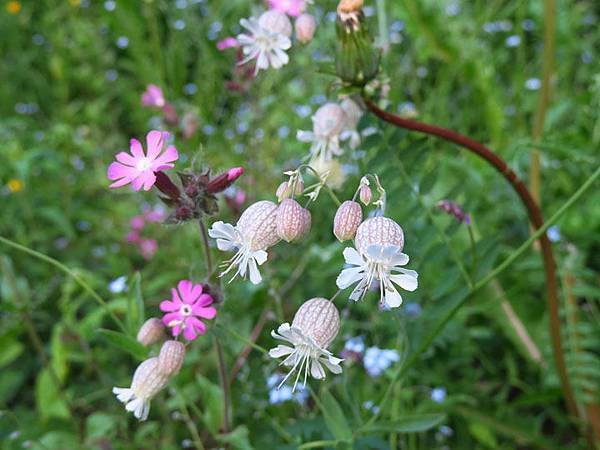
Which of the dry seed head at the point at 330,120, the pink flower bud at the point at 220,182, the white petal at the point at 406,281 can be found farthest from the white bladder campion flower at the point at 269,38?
the white petal at the point at 406,281

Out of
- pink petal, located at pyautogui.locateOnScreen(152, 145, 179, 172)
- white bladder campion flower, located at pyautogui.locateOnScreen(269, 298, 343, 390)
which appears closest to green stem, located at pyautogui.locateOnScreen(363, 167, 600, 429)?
white bladder campion flower, located at pyautogui.locateOnScreen(269, 298, 343, 390)

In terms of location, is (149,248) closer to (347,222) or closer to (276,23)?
(276,23)

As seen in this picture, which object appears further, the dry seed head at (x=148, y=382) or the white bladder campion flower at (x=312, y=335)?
the dry seed head at (x=148, y=382)

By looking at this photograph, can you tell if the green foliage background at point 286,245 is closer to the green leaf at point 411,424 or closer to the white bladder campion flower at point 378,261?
the green leaf at point 411,424

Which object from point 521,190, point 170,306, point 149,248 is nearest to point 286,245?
point 149,248

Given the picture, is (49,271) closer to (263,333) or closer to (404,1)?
(263,333)

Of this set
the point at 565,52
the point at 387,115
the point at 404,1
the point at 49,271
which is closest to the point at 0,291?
the point at 49,271

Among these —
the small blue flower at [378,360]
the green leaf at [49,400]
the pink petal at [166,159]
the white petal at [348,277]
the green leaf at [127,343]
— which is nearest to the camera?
the white petal at [348,277]

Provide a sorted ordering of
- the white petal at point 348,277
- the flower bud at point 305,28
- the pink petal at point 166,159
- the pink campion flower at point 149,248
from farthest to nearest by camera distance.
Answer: the pink campion flower at point 149,248
the flower bud at point 305,28
the pink petal at point 166,159
the white petal at point 348,277
